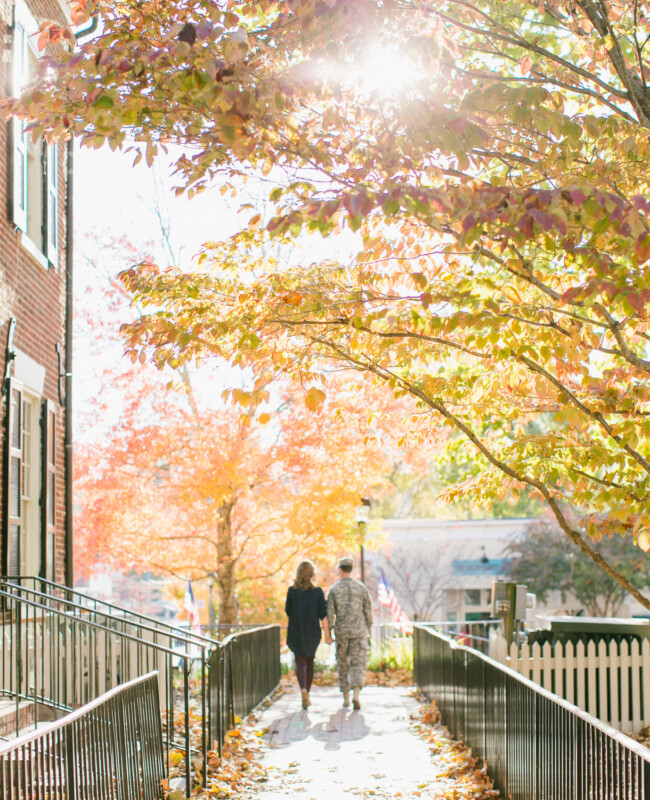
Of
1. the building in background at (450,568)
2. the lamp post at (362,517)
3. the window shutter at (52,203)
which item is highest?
the window shutter at (52,203)

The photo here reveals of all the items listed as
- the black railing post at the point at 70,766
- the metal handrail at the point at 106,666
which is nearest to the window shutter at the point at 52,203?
the metal handrail at the point at 106,666

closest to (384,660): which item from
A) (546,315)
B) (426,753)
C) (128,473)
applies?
(128,473)

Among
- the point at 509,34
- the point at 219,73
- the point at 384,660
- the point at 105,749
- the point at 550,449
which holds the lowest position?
the point at 384,660

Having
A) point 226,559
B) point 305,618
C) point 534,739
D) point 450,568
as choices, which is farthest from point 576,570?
point 534,739

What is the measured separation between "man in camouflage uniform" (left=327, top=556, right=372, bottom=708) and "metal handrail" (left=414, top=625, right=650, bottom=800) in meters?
2.19

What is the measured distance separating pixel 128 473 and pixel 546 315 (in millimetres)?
16446

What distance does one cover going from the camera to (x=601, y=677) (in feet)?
38.4

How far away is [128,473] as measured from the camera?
70.1 ft

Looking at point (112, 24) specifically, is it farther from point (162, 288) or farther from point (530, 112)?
point (530, 112)

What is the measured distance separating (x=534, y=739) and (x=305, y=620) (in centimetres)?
672

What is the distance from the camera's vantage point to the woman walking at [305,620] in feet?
41.7

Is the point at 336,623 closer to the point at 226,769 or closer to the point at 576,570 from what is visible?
the point at 226,769

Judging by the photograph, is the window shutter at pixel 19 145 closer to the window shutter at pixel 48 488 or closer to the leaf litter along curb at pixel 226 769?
the window shutter at pixel 48 488

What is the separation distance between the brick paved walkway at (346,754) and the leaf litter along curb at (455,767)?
0.25 ft
